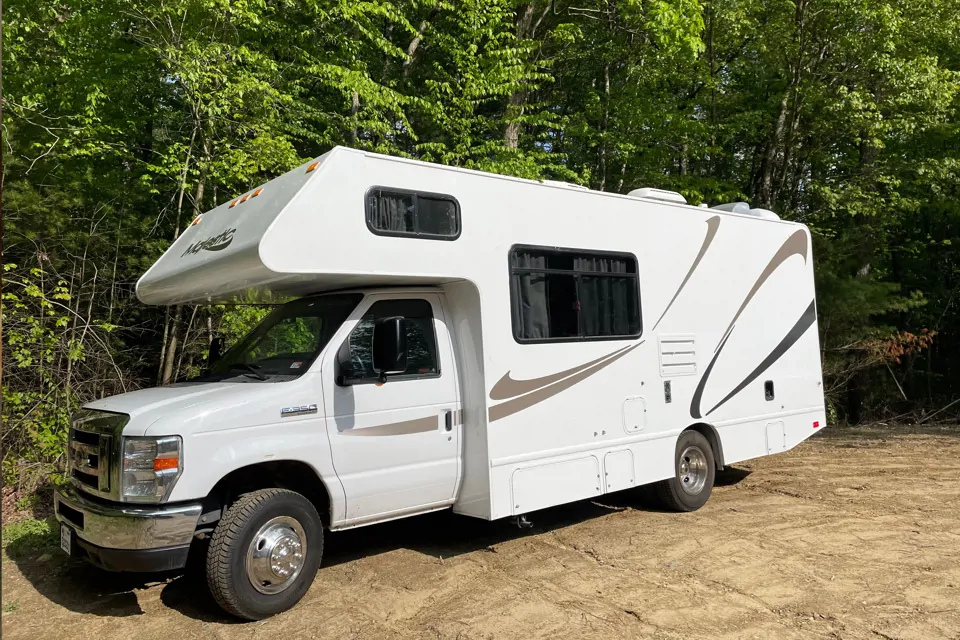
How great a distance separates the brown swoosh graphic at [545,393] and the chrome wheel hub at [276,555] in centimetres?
174

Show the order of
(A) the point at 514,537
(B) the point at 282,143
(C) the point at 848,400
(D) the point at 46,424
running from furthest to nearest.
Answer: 1. (C) the point at 848,400
2. (B) the point at 282,143
3. (D) the point at 46,424
4. (A) the point at 514,537

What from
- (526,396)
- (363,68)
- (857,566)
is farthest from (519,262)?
(363,68)

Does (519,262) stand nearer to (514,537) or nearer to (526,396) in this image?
(526,396)

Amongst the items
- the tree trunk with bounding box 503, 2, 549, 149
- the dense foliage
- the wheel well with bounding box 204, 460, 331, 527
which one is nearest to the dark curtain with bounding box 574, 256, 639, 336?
the wheel well with bounding box 204, 460, 331, 527

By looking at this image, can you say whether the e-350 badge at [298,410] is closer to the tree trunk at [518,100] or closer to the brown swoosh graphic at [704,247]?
the brown swoosh graphic at [704,247]

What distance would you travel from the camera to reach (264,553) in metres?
4.71

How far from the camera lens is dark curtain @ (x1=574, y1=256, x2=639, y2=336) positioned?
21.1 ft

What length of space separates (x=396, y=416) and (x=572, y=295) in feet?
6.67

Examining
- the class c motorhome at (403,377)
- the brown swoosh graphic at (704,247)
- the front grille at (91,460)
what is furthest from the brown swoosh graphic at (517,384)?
the front grille at (91,460)

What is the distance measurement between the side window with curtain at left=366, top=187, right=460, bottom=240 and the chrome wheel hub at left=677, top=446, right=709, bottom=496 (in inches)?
146

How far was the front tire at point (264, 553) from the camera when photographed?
4.52 m

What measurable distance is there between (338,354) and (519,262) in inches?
70.7

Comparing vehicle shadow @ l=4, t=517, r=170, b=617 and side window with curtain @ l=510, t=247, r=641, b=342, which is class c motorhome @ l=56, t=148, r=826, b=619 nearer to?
side window with curtain @ l=510, t=247, r=641, b=342

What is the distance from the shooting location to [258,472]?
4.96 m
